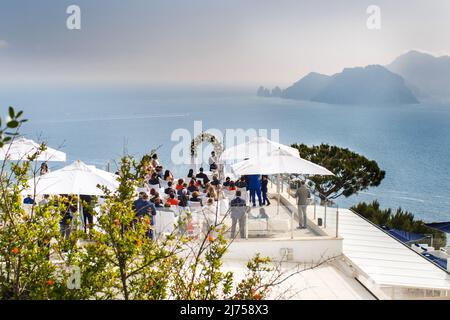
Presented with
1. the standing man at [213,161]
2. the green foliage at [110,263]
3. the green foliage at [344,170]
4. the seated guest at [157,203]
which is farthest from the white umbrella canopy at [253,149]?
the green foliage at [344,170]

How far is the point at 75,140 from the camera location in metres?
118

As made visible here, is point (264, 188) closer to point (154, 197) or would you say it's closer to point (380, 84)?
point (154, 197)

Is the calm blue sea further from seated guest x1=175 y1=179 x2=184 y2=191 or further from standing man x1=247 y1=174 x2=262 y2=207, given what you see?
seated guest x1=175 y1=179 x2=184 y2=191

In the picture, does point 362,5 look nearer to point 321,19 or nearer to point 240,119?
point 321,19

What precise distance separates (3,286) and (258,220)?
837 centimetres

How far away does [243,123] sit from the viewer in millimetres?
141500

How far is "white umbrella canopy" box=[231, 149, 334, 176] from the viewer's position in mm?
15258

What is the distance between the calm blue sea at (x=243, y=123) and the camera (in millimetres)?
112125

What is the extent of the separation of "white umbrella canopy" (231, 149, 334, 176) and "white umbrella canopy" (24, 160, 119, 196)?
3482 mm

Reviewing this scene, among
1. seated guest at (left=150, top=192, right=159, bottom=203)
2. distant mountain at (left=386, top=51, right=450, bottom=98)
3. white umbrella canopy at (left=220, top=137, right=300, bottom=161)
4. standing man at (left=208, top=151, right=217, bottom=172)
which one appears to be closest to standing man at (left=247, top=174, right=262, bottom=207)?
white umbrella canopy at (left=220, top=137, right=300, bottom=161)

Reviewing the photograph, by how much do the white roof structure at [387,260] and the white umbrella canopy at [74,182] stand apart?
5107 millimetres

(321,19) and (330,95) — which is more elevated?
(321,19)

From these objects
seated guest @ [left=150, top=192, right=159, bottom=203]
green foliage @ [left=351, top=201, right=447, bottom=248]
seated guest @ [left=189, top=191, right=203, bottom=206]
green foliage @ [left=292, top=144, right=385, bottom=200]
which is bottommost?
green foliage @ [left=351, top=201, right=447, bottom=248]
